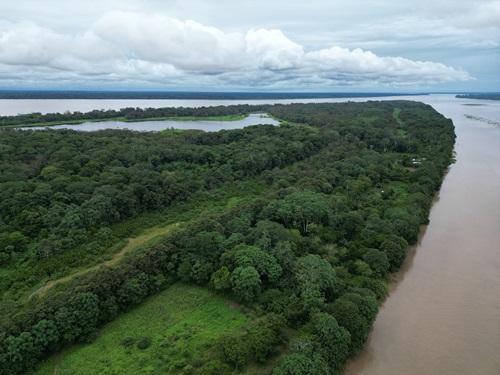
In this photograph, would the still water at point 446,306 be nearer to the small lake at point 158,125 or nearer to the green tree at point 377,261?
the green tree at point 377,261

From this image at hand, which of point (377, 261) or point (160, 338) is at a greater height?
point (377, 261)

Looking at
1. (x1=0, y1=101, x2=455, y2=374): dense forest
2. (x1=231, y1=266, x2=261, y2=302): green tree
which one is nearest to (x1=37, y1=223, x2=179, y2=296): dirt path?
(x1=0, y1=101, x2=455, y2=374): dense forest

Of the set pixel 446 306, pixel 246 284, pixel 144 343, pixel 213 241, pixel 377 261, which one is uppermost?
pixel 213 241

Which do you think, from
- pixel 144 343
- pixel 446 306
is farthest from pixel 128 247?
pixel 446 306

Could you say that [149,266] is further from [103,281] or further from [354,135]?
[354,135]

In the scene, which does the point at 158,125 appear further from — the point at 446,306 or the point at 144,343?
the point at 446,306

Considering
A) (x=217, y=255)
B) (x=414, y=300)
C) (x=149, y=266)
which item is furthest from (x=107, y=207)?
(x=414, y=300)
